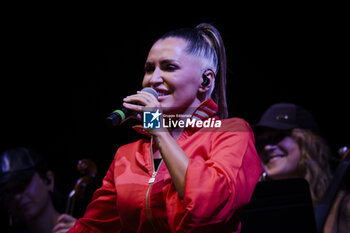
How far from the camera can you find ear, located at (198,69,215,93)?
1180 mm

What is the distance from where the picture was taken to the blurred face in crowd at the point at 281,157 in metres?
2.22

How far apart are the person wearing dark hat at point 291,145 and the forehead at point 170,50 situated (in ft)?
4.11

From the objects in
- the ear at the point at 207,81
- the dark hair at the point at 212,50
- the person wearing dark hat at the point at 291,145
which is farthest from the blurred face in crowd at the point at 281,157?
the ear at the point at 207,81

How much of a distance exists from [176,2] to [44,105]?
3.86ft

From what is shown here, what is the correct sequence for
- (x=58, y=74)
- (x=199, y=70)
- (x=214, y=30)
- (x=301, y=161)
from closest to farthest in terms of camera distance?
(x=199, y=70) < (x=214, y=30) < (x=301, y=161) < (x=58, y=74)

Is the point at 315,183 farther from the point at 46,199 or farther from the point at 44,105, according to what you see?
the point at 44,105

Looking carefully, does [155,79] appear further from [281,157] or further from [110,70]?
[281,157]

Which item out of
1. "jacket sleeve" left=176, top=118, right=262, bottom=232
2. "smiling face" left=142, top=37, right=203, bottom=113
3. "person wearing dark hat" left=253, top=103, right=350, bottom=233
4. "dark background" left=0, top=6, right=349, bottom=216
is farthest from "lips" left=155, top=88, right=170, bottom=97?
"person wearing dark hat" left=253, top=103, right=350, bottom=233

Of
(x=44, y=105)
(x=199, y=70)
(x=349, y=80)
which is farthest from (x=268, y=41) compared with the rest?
(x=44, y=105)

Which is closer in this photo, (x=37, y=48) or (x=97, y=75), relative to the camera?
(x=97, y=75)

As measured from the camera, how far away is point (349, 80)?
7.70ft

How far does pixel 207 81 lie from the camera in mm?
1194

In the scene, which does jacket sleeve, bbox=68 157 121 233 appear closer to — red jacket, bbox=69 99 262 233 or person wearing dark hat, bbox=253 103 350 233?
red jacket, bbox=69 99 262 233

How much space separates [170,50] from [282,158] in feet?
4.59
